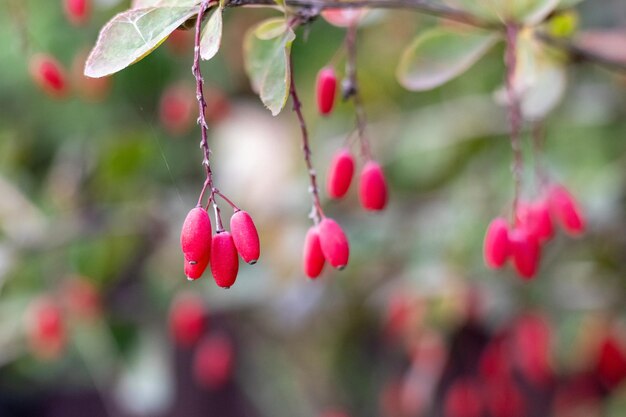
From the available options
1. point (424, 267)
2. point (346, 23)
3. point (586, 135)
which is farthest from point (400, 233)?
point (346, 23)

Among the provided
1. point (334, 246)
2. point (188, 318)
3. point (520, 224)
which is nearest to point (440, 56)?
point (520, 224)

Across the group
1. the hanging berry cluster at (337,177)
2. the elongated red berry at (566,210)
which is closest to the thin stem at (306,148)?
the hanging berry cluster at (337,177)

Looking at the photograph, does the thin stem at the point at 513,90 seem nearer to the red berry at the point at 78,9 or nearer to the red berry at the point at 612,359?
the red berry at the point at 78,9

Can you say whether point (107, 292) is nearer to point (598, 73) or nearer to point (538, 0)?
point (598, 73)

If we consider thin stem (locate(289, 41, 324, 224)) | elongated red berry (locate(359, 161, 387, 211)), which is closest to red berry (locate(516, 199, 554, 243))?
elongated red berry (locate(359, 161, 387, 211))

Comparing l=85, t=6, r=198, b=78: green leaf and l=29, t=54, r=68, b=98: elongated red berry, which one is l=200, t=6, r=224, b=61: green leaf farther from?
l=29, t=54, r=68, b=98: elongated red berry
